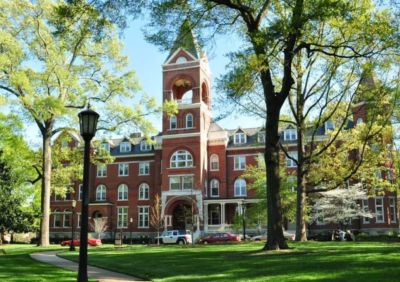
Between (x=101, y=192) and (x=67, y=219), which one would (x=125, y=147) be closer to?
(x=101, y=192)

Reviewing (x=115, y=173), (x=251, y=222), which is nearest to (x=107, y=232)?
(x=115, y=173)

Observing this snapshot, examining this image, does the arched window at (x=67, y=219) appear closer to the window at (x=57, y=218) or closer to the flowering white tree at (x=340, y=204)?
the window at (x=57, y=218)

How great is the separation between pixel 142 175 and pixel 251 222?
68.5 feet

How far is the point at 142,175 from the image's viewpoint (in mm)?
58281

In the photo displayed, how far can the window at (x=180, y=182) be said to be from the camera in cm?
5288

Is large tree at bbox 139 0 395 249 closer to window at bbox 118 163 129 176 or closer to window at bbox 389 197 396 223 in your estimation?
window at bbox 389 197 396 223

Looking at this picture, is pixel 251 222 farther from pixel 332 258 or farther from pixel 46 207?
pixel 332 258

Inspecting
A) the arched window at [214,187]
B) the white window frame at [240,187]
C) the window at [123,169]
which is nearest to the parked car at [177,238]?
the arched window at [214,187]

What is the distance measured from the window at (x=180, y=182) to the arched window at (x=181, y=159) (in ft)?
4.33

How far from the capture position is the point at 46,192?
107ft

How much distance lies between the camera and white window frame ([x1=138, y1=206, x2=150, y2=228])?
184 ft

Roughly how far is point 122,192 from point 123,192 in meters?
0.19

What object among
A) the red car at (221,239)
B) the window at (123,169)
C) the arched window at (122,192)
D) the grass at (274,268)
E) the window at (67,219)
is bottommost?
the red car at (221,239)

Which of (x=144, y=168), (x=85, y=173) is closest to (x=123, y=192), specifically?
(x=144, y=168)
